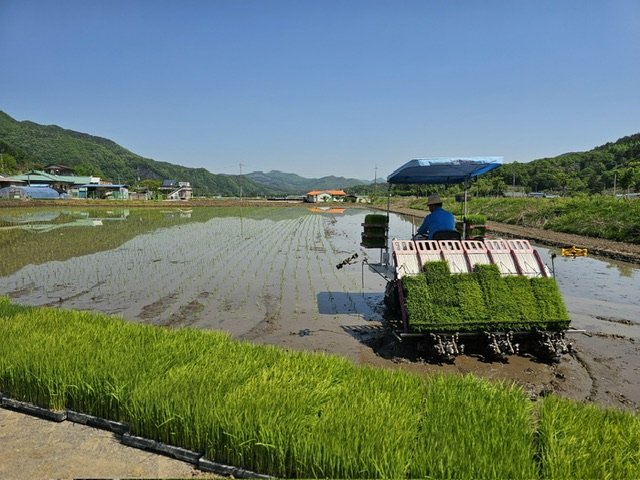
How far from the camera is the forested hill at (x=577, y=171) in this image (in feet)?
202

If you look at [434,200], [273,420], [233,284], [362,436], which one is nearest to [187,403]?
[273,420]

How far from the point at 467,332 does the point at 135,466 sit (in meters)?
3.88

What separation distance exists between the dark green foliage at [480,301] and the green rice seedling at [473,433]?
152cm

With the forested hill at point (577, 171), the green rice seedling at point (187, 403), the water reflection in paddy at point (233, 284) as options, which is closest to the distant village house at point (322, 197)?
the forested hill at point (577, 171)

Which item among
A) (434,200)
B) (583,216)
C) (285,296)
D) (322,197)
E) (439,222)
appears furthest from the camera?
(322,197)

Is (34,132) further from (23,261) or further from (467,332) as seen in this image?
(467,332)

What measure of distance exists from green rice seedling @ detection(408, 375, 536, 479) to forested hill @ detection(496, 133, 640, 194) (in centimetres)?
5831

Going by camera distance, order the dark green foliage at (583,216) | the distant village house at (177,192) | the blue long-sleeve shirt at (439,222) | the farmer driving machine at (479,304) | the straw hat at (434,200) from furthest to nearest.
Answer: the distant village house at (177,192)
the dark green foliage at (583,216)
the straw hat at (434,200)
the blue long-sleeve shirt at (439,222)
the farmer driving machine at (479,304)

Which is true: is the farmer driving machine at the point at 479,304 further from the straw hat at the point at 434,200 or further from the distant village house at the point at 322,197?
the distant village house at the point at 322,197

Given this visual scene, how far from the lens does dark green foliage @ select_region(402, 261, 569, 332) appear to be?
5148 mm

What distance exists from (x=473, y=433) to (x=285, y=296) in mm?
6489

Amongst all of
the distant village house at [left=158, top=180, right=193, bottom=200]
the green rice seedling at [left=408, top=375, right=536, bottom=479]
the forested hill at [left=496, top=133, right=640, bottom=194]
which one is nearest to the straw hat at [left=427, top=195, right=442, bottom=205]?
the green rice seedling at [left=408, top=375, right=536, bottom=479]

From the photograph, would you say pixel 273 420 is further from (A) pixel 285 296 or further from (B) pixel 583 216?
(B) pixel 583 216

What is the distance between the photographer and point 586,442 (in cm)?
273
